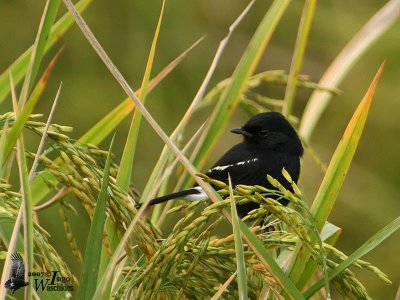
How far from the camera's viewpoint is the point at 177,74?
190 inches

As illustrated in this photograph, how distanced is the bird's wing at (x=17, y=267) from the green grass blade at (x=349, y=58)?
1168 millimetres

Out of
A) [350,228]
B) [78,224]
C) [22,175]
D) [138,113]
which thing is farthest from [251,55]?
[350,228]

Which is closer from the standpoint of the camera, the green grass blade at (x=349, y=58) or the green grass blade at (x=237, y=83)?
the green grass blade at (x=237, y=83)

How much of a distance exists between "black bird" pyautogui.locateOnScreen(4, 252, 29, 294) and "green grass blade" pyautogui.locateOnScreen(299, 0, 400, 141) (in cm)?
117

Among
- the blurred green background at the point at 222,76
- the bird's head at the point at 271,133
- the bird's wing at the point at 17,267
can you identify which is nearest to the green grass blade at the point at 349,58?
the bird's head at the point at 271,133

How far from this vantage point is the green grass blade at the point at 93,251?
1.58 m

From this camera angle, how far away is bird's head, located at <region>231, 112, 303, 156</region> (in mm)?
3525

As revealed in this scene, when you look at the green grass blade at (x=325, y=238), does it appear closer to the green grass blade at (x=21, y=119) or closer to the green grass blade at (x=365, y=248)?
the green grass blade at (x=365, y=248)

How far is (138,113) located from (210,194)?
41cm

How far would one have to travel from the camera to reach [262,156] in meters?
3.63

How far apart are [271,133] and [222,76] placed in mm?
1498

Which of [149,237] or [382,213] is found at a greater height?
[149,237]

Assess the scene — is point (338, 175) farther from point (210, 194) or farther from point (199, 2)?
point (199, 2)

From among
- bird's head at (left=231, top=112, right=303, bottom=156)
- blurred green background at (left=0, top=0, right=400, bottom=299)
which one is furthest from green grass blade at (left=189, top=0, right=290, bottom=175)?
blurred green background at (left=0, top=0, right=400, bottom=299)
